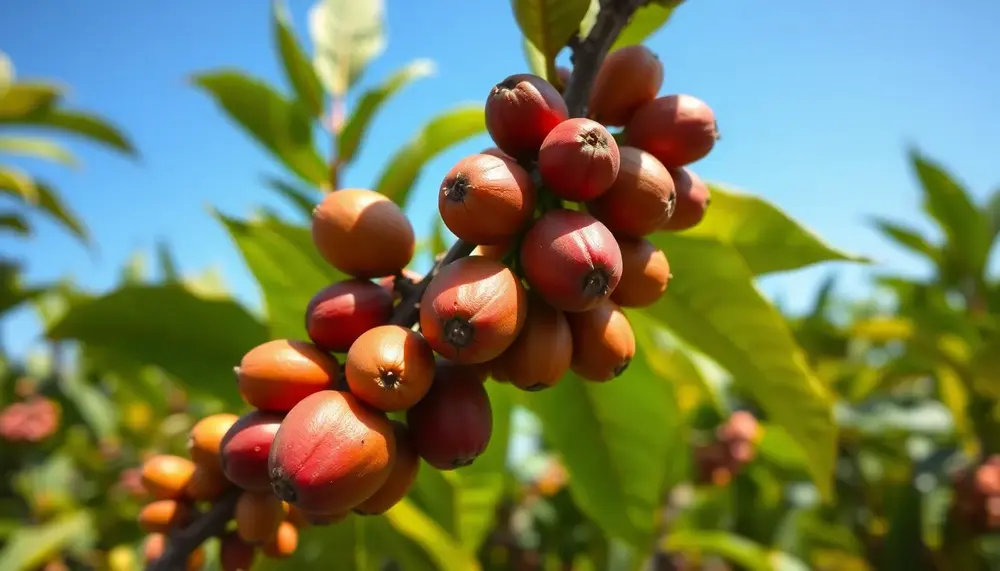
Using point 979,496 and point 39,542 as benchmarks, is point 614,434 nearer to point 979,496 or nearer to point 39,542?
point 979,496

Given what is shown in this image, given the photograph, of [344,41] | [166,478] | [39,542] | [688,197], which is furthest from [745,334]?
[39,542]

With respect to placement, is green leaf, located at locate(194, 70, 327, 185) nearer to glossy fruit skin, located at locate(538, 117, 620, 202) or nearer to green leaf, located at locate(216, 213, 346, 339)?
green leaf, located at locate(216, 213, 346, 339)

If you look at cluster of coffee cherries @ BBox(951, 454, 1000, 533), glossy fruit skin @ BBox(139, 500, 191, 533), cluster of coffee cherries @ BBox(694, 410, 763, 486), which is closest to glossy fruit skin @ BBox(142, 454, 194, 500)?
glossy fruit skin @ BBox(139, 500, 191, 533)

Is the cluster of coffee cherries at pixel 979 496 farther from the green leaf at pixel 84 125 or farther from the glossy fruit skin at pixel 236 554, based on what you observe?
the green leaf at pixel 84 125

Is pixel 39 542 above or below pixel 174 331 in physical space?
below

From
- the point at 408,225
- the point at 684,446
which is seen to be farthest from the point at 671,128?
the point at 684,446
